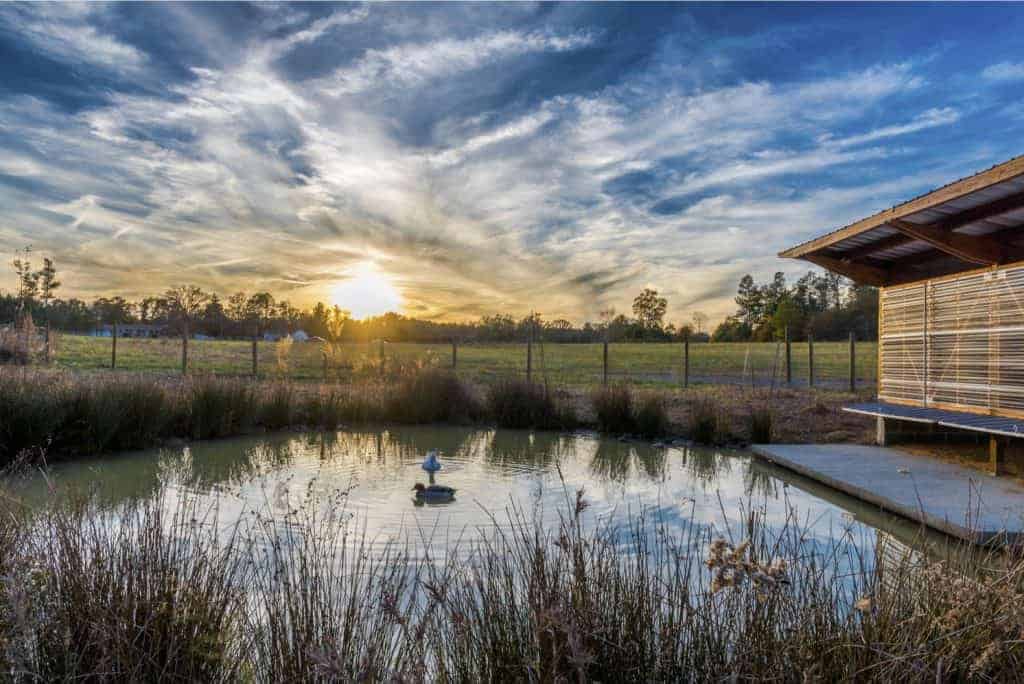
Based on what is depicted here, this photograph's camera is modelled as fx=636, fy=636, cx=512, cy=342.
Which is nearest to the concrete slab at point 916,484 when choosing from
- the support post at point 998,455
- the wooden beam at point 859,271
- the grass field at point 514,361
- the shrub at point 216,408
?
the support post at point 998,455

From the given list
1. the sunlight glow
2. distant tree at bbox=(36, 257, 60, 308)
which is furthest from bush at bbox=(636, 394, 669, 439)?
distant tree at bbox=(36, 257, 60, 308)

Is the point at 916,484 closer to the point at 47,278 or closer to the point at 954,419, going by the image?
the point at 954,419

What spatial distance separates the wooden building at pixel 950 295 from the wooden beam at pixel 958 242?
0.04ft

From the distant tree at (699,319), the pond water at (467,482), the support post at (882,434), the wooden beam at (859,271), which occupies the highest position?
the distant tree at (699,319)

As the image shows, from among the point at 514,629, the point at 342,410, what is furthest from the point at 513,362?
the point at 514,629

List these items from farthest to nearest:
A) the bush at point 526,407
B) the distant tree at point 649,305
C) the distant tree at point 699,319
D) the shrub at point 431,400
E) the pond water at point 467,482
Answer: the distant tree at point 649,305, the distant tree at point 699,319, the shrub at point 431,400, the bush at point 526,407, the pond water at point 467,482

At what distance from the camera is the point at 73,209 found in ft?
37.3

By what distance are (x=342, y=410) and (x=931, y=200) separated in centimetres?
908

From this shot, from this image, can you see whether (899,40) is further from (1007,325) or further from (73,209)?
(73,209)

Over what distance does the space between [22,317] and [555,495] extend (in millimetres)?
9021

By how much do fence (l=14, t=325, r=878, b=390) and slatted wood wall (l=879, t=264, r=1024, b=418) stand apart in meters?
4.90

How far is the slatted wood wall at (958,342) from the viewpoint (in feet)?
21.9

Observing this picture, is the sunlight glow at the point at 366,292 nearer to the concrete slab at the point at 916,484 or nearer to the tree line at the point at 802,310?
the concrete slab at the point at 916,484

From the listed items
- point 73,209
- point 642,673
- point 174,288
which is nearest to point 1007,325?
point 642,673
